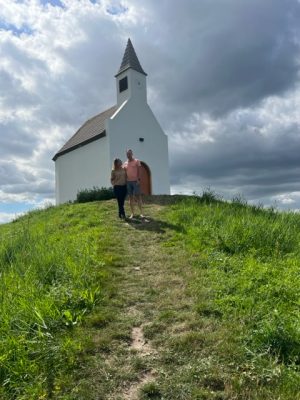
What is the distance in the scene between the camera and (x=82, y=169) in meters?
22.6

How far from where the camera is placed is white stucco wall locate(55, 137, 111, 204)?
67.1 feet

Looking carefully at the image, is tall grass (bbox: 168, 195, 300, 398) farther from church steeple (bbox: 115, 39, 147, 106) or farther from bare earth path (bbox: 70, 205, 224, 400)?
church steeple (bbox: 115, 39, 147, 106)

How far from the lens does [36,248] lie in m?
7.23

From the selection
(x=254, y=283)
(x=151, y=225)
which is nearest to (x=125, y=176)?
(x=151, y=225)

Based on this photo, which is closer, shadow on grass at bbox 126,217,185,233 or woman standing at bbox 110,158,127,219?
shadow on grass at bbox 126,217,185,233

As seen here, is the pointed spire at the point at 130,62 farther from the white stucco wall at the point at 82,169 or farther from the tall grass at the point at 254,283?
the tall grass at the point at 254,283

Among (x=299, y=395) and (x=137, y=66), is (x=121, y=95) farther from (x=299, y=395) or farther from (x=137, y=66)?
(x=299, y=395)

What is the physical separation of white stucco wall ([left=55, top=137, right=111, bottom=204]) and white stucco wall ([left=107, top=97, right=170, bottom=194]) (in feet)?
2.50

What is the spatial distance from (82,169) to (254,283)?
60.3 feet

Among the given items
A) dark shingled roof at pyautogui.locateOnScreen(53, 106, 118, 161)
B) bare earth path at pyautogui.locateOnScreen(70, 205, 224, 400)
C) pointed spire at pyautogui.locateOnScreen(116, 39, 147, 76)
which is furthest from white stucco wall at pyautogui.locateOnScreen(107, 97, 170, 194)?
bare earth path at pyautogui.locateOnScreen(70, 205, 224, 400)

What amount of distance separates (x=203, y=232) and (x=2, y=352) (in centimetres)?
528

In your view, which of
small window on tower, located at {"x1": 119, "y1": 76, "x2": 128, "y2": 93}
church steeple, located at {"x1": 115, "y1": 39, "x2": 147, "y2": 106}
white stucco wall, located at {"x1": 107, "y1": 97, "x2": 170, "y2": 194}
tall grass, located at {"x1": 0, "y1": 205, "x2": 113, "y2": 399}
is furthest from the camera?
small window on tower, located at {"x1": 119, "y1": 76, "x2": 128, "y2": 93}

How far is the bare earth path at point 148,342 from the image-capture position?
333cm

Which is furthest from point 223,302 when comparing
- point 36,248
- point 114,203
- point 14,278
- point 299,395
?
point 114,203
